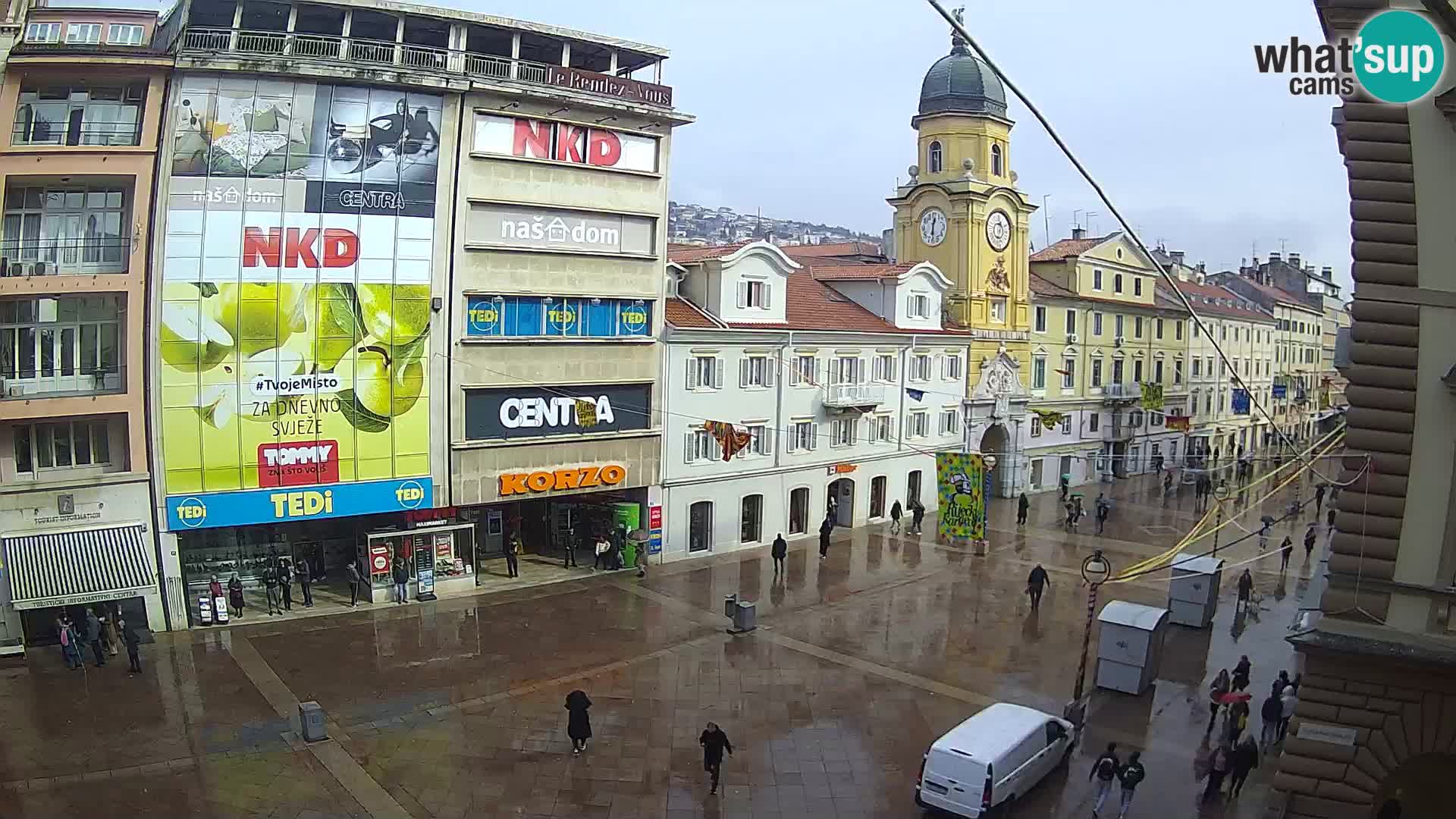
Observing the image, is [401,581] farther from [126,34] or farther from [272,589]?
[126,34]

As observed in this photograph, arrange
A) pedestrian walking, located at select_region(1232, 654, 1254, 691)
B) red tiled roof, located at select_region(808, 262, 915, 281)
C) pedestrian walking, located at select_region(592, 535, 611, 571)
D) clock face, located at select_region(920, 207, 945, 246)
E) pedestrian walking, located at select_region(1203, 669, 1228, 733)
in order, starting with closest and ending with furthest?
1. pedestrian walking, located at select_region(1203, 669, 1228, 733)
2. pedestrian walking, located at select_region(1232, 654, 1254, 691)
3. pedestrian walking, located at select_region(592, 535, 611, 571)
4. red tiled roof, located at select_region(808, 262, 915, 281)
5. clock face, located at select_region(920, 207, 945, 246)

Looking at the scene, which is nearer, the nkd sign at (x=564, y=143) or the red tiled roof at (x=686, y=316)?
the nkd sign at (x=564, y=143)

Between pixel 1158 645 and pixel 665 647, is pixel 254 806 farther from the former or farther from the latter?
pixel 1158 645

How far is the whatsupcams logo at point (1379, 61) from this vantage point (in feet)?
43.3

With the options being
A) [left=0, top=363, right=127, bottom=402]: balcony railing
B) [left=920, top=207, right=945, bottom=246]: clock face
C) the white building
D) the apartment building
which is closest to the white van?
the white building

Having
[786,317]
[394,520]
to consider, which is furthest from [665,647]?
[786,317]

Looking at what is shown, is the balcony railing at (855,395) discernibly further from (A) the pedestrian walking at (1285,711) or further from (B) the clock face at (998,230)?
(A) the pedestrian walking at (1285,711)

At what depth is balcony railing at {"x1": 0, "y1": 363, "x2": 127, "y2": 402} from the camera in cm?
2566

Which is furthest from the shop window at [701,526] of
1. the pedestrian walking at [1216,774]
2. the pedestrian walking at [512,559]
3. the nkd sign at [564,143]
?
the pedestrian walking at [1216,774]

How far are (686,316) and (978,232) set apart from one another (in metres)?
20.2

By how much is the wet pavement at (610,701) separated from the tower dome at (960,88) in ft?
88.3

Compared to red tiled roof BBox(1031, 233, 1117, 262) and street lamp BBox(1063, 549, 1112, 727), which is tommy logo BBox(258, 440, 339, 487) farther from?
red tiled roof BBox(1031, 233, 1117, 262)

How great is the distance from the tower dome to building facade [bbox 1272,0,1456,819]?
3841 cm

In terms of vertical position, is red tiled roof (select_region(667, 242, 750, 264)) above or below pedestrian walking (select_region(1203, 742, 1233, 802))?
above
